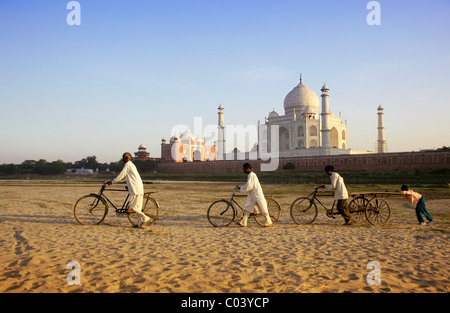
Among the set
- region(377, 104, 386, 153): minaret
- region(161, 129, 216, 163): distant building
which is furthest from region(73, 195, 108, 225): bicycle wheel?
region(161, 129, 216, 163): distant building

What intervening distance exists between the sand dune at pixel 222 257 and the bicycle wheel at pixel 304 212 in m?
0.38

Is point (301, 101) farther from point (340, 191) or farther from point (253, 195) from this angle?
point (253, 195)

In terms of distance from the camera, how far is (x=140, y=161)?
5728 centimetres

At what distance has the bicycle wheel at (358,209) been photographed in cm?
716

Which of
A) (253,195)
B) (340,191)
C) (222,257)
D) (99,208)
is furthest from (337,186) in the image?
(99,208)

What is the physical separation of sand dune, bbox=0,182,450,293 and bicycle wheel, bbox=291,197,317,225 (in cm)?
38

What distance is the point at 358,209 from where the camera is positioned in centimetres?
717

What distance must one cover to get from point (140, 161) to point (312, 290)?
5639 centimetres

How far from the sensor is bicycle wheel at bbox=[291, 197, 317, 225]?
728 centimetres

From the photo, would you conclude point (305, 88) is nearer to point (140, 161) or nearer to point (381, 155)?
point (381, 155)

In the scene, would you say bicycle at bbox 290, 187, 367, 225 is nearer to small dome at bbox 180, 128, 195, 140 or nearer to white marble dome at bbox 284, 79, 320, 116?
white marble dome at bbox 284, 79, 320, 116

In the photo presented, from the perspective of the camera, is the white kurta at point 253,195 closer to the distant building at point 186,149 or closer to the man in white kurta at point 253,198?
the man in white kurta at point 253,198

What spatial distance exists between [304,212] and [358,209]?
1.20m
